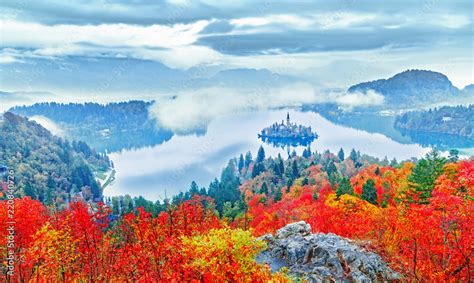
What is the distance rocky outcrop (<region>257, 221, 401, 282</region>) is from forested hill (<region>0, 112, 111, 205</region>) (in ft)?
392

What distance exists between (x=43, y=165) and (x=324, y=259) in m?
166

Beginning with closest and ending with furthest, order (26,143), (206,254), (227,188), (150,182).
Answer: (206,254)
(227,188)
(150,182)
(26,143)

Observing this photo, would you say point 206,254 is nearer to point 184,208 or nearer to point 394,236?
point 184,208

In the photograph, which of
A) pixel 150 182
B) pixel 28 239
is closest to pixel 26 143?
pixel 150 182

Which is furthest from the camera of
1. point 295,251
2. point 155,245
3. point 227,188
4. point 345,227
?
point 227,188

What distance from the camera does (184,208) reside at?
997 inches

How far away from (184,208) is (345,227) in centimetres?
1540

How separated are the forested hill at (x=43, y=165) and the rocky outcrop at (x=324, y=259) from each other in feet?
392

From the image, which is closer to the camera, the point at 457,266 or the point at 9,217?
the point at 457,266

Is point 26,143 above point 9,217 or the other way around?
the other way around

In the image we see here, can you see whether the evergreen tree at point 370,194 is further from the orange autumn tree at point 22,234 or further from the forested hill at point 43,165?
the forested hill at point 43,165

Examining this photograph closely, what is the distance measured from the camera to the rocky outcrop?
1994 centimetres

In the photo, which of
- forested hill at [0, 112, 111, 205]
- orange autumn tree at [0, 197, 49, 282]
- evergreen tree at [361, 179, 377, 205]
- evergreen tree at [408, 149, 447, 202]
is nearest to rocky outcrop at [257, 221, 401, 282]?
orange autumn tree at [0, 197, 49, 282]

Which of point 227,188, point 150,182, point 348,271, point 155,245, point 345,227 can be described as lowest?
point 150,182
